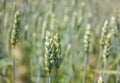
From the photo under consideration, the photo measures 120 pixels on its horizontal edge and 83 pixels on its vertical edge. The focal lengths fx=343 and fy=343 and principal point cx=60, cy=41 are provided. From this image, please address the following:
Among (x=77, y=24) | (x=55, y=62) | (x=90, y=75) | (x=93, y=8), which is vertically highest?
(x=93, y=8)

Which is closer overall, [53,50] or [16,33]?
[53,50]

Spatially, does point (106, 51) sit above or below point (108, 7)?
below

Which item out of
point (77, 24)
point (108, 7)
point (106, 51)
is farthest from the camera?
point (108, 7)

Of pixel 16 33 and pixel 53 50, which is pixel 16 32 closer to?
pixel 16 33

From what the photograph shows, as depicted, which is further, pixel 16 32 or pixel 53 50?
pixel 16 32

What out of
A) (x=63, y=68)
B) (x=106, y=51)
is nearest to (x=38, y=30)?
(x=63, y=68)

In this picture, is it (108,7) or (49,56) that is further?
(108,7)

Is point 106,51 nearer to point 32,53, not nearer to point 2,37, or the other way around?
point 32,53

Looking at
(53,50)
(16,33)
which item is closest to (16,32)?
(16,33)
